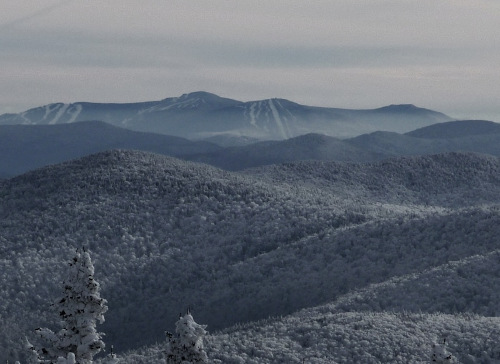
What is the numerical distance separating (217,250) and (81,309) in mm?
53993

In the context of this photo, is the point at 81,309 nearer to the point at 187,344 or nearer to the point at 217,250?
the point at 187,344

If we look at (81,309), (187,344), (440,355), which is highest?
(81,309)

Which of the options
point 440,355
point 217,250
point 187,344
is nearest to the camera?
point 440,355

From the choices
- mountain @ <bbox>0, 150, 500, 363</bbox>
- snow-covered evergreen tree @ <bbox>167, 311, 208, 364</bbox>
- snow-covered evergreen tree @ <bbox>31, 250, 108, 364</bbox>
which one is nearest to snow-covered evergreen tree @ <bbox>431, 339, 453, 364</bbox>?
snow-covered evergreen tree @ <bbox>167, 311, 208, 364</bbox>

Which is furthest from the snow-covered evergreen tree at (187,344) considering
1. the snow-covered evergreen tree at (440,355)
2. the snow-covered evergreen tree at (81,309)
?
the snow-covered evergreen tree at (440,355)

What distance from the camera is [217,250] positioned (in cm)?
7281

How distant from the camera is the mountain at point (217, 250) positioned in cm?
5378

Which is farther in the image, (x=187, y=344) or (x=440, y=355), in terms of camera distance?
(x=187, y=344)

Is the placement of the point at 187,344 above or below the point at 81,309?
below

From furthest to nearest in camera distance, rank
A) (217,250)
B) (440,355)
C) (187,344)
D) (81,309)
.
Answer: (217,250)
(81,309)
(187,344)
(440,355)

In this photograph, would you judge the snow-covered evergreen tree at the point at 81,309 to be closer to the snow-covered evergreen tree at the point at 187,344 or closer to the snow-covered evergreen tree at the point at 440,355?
the snow-covered evergreen tree at the point at 187,344

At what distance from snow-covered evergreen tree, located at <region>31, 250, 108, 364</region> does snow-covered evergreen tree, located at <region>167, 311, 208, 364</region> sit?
214cm

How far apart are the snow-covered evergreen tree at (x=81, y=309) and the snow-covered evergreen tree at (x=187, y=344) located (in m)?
2.14

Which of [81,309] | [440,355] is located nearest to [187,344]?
[81,309]
